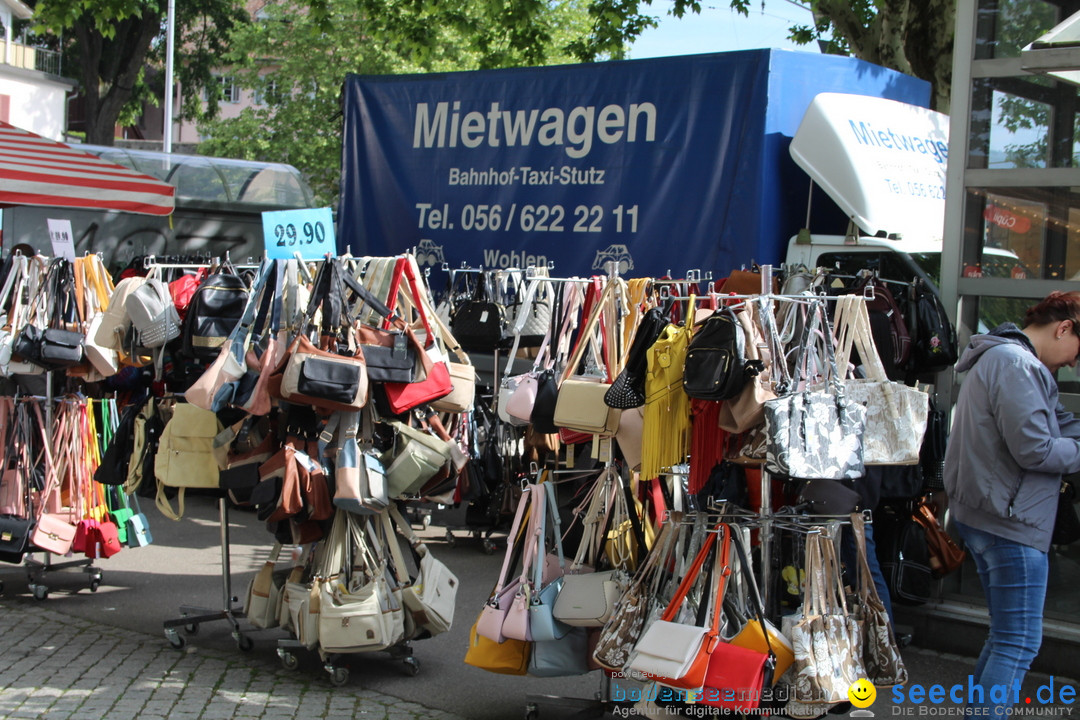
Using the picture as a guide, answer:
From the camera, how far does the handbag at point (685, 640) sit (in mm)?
4148

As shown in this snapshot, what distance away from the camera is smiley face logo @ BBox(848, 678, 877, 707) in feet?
14.0

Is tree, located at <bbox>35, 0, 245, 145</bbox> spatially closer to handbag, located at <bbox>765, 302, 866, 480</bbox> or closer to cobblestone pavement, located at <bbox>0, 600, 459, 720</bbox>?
cobblestone pavement, located at <bbox>0, 600, 459, 720</bbox>

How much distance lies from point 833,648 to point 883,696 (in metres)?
1.40

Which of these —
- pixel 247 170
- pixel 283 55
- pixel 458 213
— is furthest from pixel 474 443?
pixel 283 55

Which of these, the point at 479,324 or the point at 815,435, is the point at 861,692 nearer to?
the point at 815,435

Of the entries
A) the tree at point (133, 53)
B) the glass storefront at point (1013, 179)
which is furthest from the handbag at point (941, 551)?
the tree at point (133, 53)

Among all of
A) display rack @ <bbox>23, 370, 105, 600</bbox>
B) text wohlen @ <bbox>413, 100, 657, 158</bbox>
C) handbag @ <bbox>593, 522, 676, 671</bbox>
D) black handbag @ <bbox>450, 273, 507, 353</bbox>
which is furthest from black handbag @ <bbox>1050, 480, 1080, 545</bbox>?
display rack @ <bbox>23, 370, 105, 600</bbox>

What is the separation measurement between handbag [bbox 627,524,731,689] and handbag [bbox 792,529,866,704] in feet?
1.04

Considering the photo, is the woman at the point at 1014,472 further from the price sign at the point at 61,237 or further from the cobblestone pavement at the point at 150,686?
the price sign at the point at 61,237

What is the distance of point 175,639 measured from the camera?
604 cm

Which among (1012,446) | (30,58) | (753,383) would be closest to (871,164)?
(1012,446)

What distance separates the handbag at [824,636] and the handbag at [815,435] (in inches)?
12.7

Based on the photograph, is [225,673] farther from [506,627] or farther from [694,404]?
[694,404]

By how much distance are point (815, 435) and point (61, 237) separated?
5.74 m
